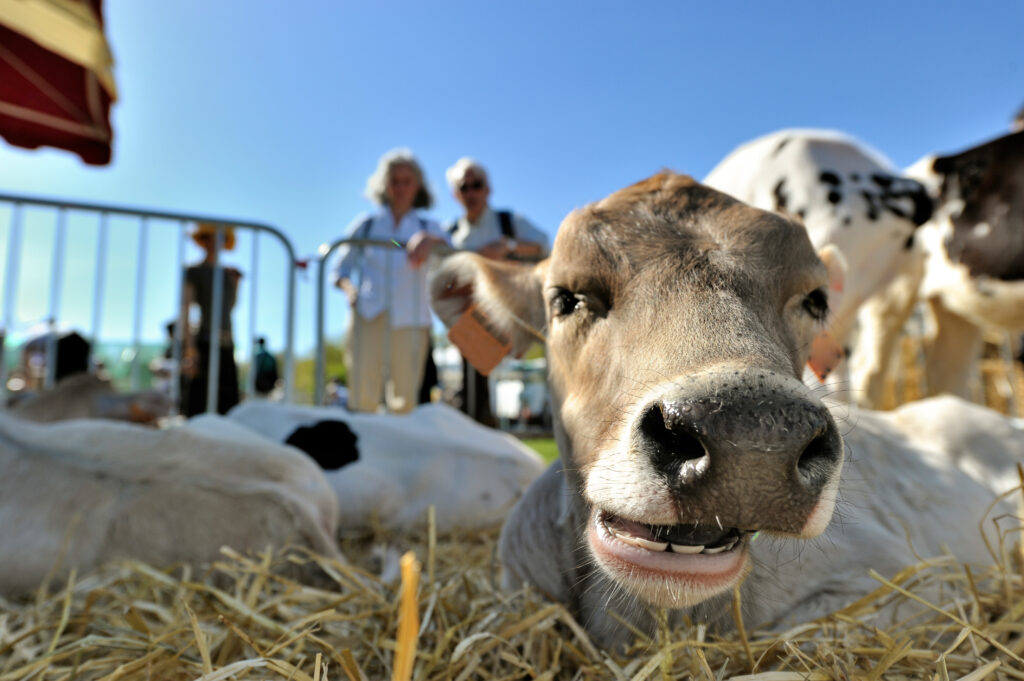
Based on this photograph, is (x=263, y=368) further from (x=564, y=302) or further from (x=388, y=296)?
(x=564, y=302)

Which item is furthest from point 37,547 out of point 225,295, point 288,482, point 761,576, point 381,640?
point 225,295

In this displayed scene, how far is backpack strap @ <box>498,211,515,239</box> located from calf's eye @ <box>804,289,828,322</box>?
3.23 m

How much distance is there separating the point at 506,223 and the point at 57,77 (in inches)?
157

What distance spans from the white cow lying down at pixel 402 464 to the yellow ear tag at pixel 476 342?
174 cm

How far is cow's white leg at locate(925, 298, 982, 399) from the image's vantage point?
7102 millimetres

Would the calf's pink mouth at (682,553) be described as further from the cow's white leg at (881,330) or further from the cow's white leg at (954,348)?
the cow's white leg at (954,348)

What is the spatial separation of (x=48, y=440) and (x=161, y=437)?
0.42 meters

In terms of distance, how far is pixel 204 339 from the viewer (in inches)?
202

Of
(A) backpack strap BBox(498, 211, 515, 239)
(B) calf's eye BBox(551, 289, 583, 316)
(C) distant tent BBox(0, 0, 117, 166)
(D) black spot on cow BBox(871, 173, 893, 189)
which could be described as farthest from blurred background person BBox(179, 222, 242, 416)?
(D) black spot on cow BBox(871, 173, 893, 189)

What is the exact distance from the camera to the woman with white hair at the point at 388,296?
5.34m

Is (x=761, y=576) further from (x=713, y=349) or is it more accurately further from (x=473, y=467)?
(x=473, y=467)

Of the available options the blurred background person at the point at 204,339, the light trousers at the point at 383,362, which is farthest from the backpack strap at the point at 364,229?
the blurred background person at the point at 204,339

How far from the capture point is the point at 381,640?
62.5 inches

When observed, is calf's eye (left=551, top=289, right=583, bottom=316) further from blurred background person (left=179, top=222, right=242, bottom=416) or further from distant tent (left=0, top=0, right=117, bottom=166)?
distant tent (left=0, top=0, right=117, bottom=166)
